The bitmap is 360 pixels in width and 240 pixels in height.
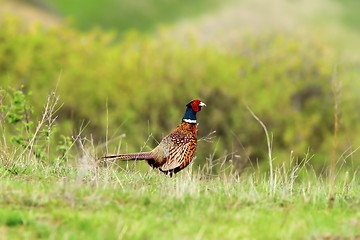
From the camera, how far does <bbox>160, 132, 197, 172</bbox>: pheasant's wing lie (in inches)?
408

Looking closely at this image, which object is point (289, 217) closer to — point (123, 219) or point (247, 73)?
point (123, 219)

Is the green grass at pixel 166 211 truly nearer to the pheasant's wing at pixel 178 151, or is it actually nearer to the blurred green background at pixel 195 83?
the pheasant's wing at pixel 178 151

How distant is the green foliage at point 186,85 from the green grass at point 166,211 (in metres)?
25.3

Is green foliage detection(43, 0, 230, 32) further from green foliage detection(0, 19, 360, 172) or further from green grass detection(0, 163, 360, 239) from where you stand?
green grass detection(0, 163, 360, 239)

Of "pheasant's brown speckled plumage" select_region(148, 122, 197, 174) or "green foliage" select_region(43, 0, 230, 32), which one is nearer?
"pheasant's brown speckled plumage" select_region(148, 122, 197, 174)

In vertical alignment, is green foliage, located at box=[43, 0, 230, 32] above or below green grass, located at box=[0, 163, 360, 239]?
above

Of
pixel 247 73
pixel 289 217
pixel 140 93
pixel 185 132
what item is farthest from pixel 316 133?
pixel 289 217

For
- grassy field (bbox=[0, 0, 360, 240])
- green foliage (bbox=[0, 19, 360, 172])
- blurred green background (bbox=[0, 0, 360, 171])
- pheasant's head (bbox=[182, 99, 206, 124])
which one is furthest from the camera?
green foliage (bbox=[0, 19, 360, 172])

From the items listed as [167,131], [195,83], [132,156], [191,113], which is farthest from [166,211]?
[195,83]

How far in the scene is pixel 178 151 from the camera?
34.0 feet

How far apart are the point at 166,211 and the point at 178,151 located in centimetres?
323

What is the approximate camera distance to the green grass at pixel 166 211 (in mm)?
6367

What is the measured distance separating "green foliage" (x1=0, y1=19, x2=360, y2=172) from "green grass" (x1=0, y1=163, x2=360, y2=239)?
25286 mm

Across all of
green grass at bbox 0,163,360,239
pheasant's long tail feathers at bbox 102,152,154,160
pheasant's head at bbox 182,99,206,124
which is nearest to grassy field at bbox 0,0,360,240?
green grass at bbox 0,163,360,239
